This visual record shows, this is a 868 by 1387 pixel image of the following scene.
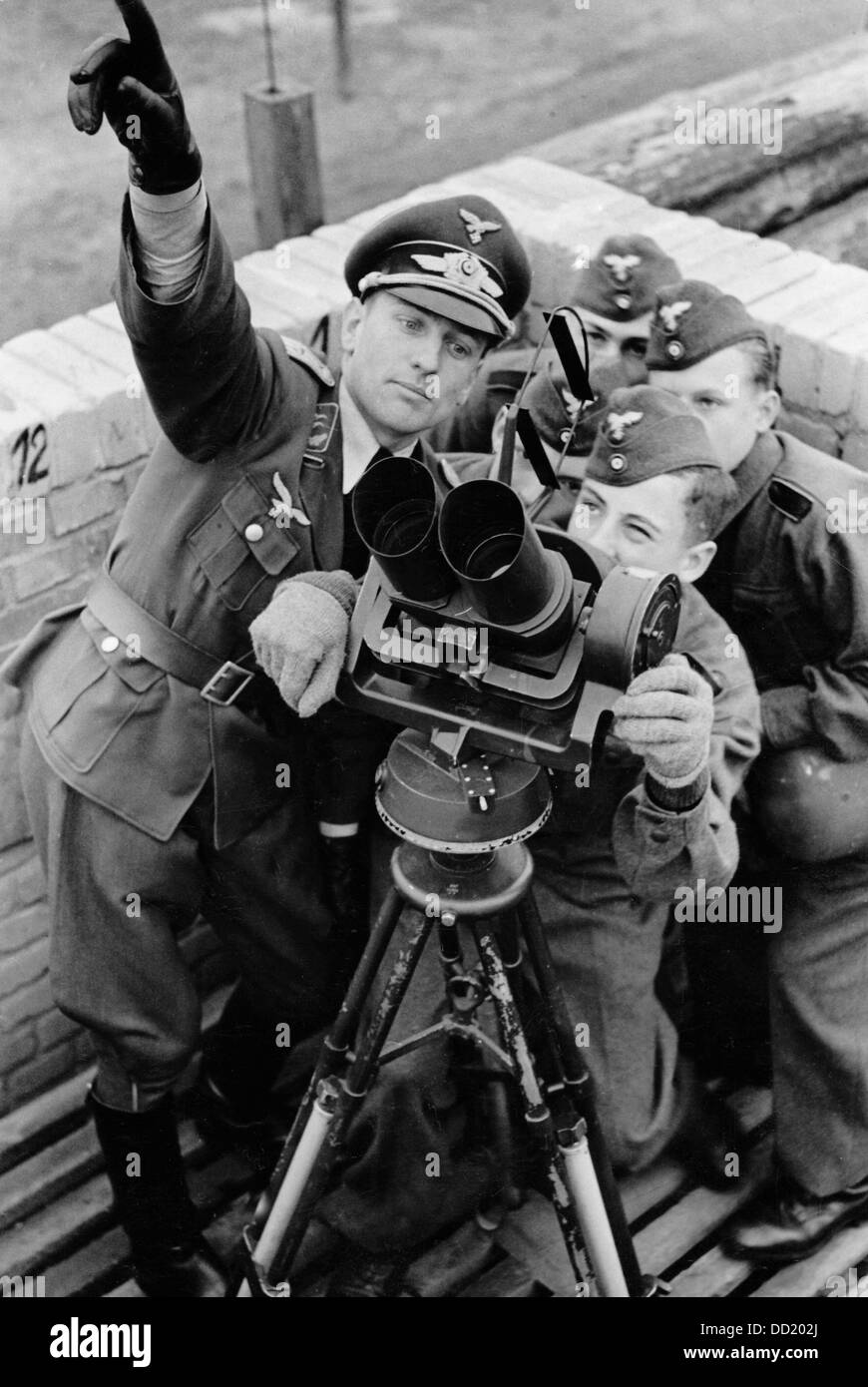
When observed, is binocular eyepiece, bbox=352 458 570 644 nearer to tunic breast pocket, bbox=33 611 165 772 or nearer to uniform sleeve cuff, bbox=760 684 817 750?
tunic breast pocket, bbox=33 611 165 772

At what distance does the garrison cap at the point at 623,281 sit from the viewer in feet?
9.78

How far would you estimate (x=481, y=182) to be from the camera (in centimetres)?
370

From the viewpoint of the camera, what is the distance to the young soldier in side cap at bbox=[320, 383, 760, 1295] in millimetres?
2324

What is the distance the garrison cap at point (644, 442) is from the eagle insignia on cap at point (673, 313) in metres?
0.30

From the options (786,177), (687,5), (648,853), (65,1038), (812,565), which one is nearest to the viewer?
(648,853)

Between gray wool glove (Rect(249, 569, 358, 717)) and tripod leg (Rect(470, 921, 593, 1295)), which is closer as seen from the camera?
gray wool glove (Rect(249, 569, 358, 717))

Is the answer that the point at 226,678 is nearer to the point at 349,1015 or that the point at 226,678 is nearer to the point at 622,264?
the point at 349,1015

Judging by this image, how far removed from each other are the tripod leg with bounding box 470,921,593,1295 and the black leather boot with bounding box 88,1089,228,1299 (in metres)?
0.68

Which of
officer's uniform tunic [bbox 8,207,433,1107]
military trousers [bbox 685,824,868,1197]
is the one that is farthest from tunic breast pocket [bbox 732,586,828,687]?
officer's uniform tunic [bbox 8,207,433,1107]

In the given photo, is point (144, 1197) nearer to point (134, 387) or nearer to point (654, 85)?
point (134, 387)

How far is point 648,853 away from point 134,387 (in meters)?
1.25

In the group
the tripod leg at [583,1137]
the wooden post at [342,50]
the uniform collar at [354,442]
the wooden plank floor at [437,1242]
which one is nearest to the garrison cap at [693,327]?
the uniform collar at [354,442]

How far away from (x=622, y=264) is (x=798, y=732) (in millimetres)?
934

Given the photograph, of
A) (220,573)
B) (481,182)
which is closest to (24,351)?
(220,573)
